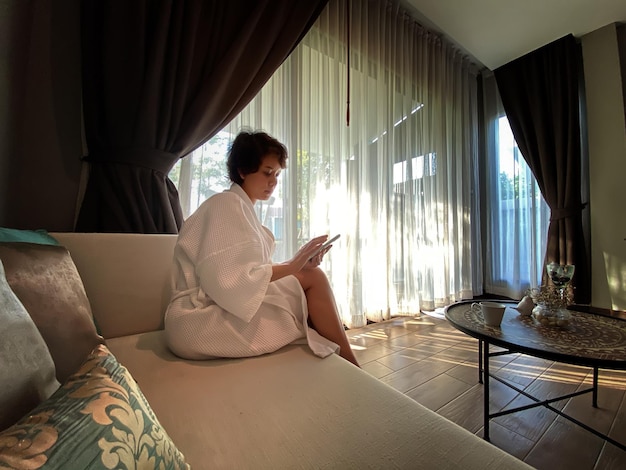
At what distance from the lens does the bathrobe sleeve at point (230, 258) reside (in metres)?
0.77

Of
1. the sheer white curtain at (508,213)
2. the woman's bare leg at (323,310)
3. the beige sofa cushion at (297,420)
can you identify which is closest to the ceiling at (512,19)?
the sheer white curtain at (508,213)

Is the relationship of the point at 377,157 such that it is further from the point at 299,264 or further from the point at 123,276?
the point at 123,276

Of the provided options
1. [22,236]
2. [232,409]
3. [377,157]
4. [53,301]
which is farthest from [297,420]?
[377,157]

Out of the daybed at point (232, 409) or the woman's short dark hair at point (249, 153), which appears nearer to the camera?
the daybed at point (232, 409)

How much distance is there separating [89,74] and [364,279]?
1996mm

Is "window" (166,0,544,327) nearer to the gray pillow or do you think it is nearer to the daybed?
the daybed

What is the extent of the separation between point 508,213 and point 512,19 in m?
1.84

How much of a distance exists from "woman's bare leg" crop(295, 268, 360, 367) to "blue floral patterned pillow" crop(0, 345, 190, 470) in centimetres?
63

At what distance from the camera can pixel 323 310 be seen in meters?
0.96

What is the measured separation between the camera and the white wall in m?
2.32

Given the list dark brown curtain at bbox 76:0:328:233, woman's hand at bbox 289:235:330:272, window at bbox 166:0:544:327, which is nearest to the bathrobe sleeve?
woman's hand at bbox 289:235:330:272

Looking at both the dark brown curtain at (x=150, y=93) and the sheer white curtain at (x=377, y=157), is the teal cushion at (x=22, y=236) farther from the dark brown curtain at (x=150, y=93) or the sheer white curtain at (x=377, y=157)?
the sheer white curtain at (x=377, y=157)

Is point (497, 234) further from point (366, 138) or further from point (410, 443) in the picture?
point (410, 443)

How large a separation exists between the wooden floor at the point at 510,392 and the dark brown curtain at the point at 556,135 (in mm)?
1440
